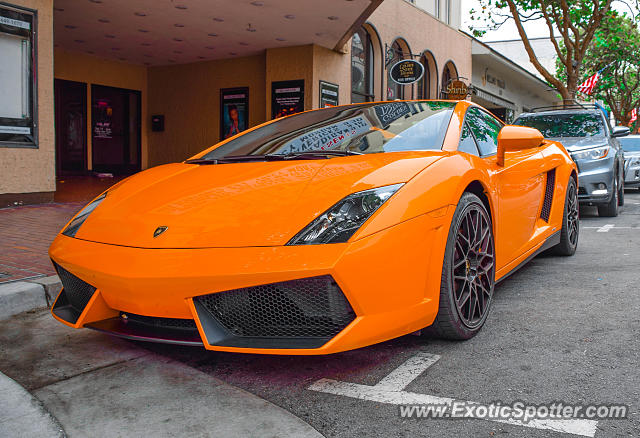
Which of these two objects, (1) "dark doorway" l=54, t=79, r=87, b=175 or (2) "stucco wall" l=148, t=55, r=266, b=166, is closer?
(1) "dark doorway" l=54, t=79, r=87, b=175

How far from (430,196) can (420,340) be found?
2.51 feet

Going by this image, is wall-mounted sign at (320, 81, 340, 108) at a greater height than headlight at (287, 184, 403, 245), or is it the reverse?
wall-mounted sign at (320, 81, 340, 108)

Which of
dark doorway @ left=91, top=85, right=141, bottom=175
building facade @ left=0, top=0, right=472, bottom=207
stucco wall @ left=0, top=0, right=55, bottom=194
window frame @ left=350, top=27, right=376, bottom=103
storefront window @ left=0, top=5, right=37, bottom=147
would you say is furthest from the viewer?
window frame @ left=350, top=27, right=376, bottom=103

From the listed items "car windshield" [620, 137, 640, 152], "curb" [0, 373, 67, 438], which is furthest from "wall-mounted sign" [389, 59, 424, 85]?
"curb" [0, 373, 67, 438]

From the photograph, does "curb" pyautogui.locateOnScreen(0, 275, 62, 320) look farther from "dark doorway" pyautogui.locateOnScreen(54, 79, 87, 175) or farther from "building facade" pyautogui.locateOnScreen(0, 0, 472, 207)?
"dark doorway" pyautogui.locateOnScreen(54, 79, 87, 175)

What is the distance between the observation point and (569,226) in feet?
16.4

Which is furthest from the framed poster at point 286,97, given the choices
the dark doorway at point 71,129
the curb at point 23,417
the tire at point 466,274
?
the curb at point 23,417

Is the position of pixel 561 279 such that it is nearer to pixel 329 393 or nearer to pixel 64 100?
pixel 329 393

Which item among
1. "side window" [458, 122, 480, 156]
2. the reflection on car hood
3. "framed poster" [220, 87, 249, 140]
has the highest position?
"framed poster" [220, 87, 249, 140]

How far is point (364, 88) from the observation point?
52.9 feet

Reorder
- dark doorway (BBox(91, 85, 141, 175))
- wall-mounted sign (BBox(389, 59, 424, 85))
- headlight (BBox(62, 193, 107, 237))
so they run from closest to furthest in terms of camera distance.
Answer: headlight (BBox(62, 193, 107, 237)), wall-mounted sign (BBox(389, 59, 424, 85)), dark doorway (BBox(91, 85, 141, 175))

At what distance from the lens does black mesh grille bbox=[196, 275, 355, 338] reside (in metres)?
2.16

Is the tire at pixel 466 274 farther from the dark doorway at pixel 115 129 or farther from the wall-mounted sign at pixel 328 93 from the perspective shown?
the dark doorway at pixel 115 129

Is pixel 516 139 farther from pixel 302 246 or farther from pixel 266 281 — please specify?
pixel 266 281
